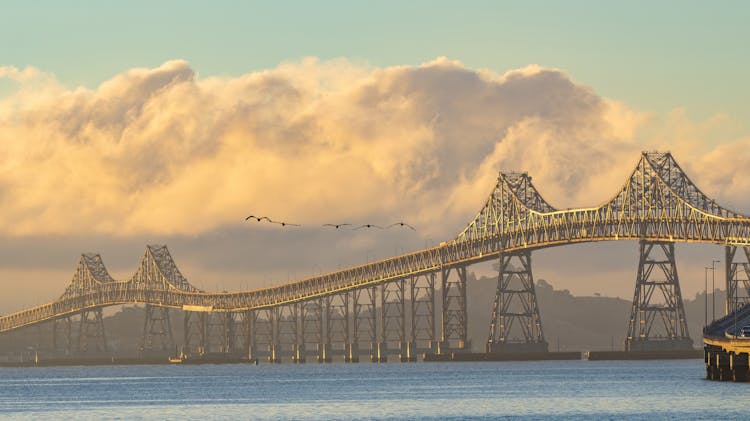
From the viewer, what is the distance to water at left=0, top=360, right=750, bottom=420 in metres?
112

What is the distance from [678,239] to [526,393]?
185 feet

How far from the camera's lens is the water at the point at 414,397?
4419 inches

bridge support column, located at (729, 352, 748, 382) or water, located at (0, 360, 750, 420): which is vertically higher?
bridge support column, located at (729, 352, 748, 382)

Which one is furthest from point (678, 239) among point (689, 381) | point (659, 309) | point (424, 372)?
point (689, 381)

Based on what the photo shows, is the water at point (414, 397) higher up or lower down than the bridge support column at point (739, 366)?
lower down

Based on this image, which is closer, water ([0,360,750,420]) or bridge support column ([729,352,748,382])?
water ([0,360,750,420])

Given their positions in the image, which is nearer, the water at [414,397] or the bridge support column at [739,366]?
the water at [414,397]

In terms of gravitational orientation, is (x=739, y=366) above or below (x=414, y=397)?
above

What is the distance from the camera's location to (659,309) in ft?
620

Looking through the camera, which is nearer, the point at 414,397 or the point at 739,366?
the point at 739,366

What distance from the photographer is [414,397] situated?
134 metres

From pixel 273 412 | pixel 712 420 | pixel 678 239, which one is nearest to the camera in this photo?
pixel 712 420

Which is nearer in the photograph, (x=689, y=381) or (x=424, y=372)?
(x=689, y=381)

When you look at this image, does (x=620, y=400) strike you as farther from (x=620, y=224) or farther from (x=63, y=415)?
(x=620, y=224)
